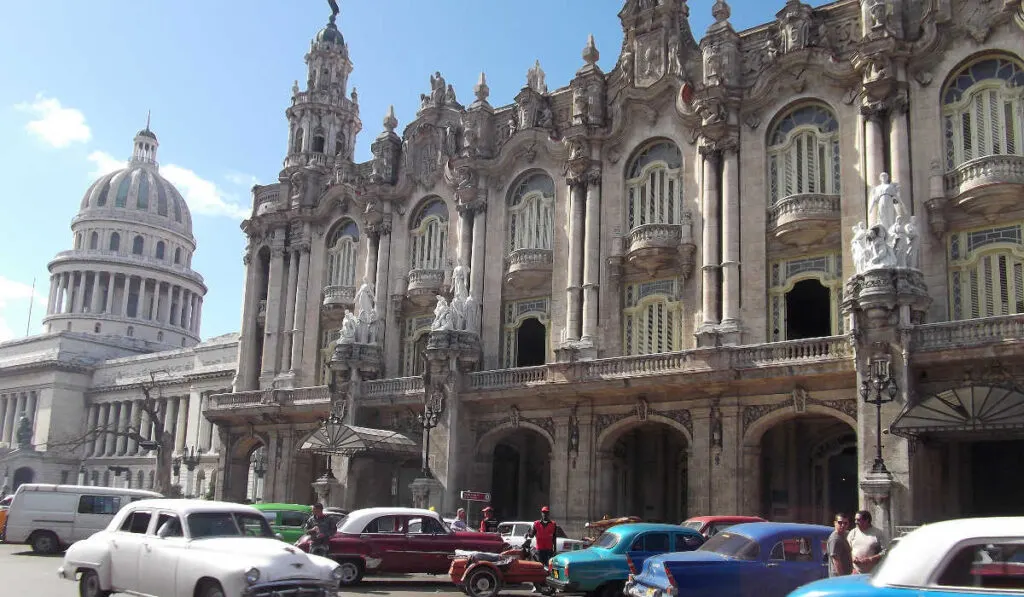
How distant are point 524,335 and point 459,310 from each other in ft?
8.84

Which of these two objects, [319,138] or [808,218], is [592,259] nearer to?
[808,218]

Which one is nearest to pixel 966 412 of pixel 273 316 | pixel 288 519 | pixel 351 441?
pixel 288 519

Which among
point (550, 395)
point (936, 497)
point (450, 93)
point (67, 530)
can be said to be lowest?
point (67, 530)

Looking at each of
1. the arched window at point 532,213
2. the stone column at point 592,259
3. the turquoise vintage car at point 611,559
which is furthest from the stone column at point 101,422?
the turquoise vintage car at point 611,559

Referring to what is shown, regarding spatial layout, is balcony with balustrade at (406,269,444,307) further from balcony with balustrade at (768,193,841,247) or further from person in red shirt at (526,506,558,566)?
person in red shirt at (526,506,558,566)

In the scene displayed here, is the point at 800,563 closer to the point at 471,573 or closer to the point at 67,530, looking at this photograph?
the point at 471,573

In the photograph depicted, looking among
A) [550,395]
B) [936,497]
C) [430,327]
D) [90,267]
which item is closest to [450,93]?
[430,327]

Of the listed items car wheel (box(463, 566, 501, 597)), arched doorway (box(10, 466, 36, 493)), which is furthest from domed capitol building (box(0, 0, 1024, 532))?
arched doorway (box(10, 466, 36, 493))

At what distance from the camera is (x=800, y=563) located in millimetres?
14469

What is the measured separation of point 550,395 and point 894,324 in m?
11.7

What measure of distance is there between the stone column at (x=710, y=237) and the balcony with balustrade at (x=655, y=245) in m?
1.06

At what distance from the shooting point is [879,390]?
24.5 metres

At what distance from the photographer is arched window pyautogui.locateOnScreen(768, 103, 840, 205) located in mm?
30016

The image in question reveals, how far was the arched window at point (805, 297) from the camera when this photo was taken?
2914cm
